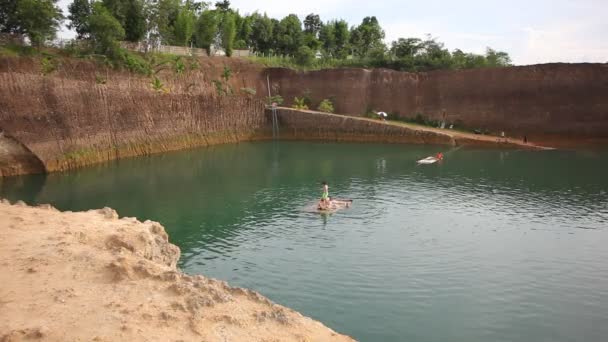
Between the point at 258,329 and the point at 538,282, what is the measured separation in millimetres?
10821

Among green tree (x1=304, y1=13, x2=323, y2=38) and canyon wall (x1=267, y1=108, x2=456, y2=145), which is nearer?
canyon wall (x1=267, y1=108, x2=456, y2=145)

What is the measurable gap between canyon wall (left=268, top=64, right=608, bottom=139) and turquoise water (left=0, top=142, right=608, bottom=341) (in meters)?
10.2

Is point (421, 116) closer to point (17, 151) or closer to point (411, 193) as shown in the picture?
point (411, 193)

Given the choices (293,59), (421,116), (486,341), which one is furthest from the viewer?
(293,59)

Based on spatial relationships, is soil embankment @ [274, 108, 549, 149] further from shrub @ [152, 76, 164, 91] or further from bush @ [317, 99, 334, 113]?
shrub @ [152, 76, 164, 91]

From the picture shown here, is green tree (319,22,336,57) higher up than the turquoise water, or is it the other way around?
green tree (319,22,336,57)

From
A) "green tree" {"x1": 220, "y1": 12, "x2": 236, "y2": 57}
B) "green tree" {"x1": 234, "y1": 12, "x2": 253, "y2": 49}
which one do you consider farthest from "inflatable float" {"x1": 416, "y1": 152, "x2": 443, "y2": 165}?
"green tree" {"x1": 234, "y1": 12, "x2": 253, "y2": 49}

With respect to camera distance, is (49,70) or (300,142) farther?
(300,142)

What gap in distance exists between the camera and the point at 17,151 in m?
33.9

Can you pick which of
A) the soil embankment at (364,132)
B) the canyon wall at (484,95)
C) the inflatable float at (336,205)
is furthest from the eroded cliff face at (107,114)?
the inflatable float at (336,205)

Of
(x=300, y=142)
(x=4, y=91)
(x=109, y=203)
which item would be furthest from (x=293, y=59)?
(x=109, y=203)

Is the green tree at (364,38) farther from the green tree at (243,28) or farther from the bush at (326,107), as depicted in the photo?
the bush at (326,107)

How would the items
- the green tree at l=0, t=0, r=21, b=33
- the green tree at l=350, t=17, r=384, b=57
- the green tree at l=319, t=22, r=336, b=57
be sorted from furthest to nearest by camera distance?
1. the green tree at l=350, t=17, r=384, b=57
2. the green tree at l=319, t=22, r=336, b=57
3. the green tree at l=0, t=0, r=21, b=33

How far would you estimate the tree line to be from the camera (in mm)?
40125
